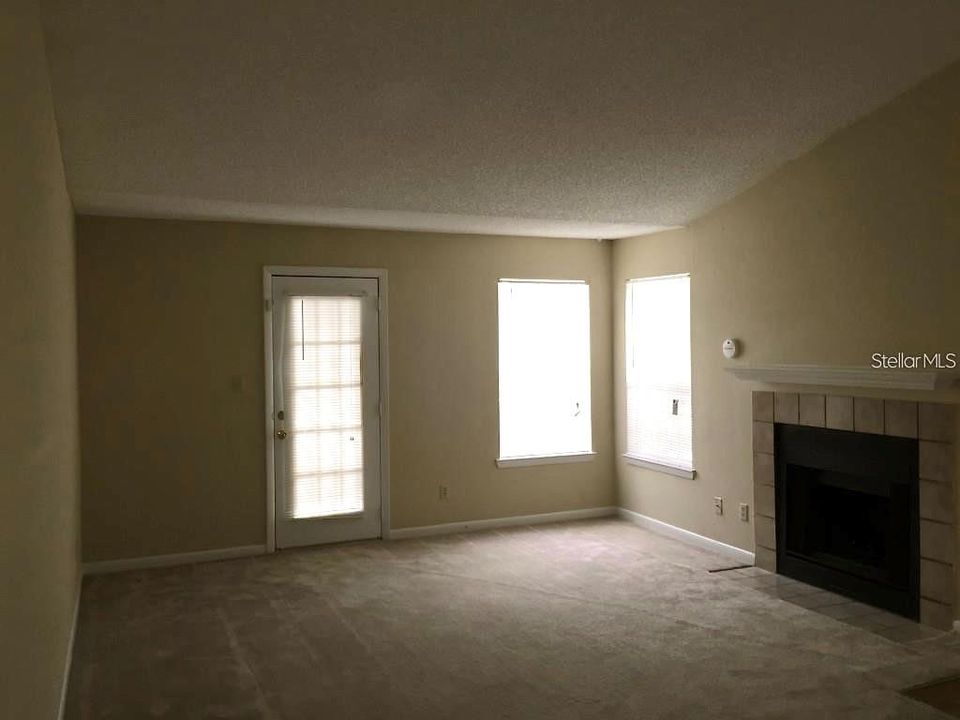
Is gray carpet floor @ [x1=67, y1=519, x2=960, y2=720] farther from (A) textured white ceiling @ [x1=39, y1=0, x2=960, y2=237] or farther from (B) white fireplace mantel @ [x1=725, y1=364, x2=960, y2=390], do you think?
(A) textured white ceiling @ [x1=39, y1=0, x2=960, y2=237]

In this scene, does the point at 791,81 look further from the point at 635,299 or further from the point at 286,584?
the point at 286,584

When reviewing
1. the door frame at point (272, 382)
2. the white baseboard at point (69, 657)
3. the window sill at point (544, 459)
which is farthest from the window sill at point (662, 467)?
the white baseboard at point (69, 657)

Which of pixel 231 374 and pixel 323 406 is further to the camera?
pixel 323 406

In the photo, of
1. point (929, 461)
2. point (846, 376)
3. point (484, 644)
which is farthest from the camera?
point (846, 376)

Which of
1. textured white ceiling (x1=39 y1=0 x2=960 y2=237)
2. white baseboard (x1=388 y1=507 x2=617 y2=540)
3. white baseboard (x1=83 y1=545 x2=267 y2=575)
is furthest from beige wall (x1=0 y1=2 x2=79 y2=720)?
white baseboard (x1=388 y1=507 x2=617 y2=540)

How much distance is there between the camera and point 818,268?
4.95m

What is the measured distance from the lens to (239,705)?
3.50 metres

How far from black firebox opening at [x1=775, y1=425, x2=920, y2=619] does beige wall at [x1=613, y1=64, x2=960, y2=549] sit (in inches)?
16.0

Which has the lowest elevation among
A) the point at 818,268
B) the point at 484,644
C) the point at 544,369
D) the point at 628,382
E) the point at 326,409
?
the point at 484,644

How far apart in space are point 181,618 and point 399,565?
58.4 inches

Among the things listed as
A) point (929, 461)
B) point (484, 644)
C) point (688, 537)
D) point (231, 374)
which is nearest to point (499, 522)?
point (688, 537)

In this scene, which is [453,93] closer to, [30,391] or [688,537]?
[30,391]

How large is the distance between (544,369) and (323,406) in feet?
6.03

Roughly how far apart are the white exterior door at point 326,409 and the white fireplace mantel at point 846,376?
8.54 feet
